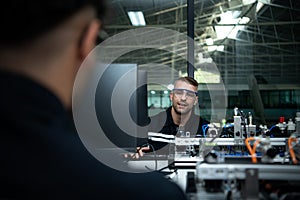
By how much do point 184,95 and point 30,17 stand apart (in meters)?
2.36

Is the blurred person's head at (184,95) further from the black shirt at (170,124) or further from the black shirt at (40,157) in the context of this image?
the black shirt at (40,157)

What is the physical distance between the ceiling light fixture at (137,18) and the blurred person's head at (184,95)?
269 centimetres

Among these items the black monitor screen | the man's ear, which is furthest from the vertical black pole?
the man's ear

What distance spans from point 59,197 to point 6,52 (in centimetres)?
23

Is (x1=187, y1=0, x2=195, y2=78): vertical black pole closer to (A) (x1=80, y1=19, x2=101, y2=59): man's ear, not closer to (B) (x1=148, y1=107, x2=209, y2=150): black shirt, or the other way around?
(B) (x1=148, y1=107, x2=209, y2=150): black shirt

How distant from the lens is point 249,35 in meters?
5.37

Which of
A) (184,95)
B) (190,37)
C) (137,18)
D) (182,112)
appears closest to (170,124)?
(182,112)

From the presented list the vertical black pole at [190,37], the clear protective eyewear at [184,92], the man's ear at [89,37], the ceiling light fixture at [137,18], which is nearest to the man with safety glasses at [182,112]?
the clear protective eyewear at [184,92]

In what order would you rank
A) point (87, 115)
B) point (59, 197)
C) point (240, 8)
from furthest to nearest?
1. point (240, 8)
2. point (87, 115)
3. point (59, 197)

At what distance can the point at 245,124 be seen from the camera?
2.21 m

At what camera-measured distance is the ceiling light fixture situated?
17.3 feet

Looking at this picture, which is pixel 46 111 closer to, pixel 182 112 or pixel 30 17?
pixel 30 17

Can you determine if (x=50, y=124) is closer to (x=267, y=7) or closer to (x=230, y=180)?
(x=230, y=180)

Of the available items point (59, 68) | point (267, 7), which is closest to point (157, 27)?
point (267, 7)
